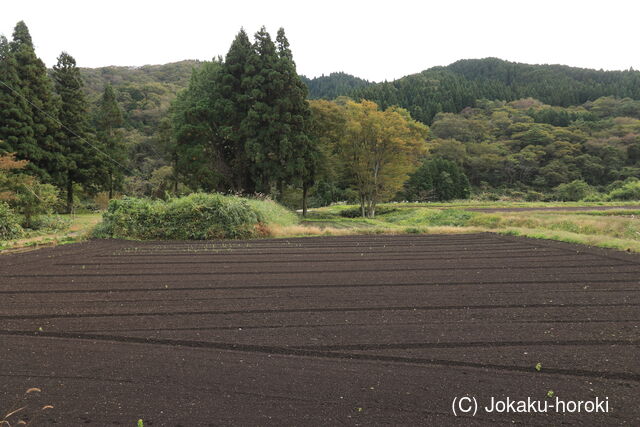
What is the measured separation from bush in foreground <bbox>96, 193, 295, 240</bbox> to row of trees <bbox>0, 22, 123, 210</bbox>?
26.6ft

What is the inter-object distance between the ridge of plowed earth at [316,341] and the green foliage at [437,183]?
3758 cm

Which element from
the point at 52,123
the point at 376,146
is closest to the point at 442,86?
the point at 376,146

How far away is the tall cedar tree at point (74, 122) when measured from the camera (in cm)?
2559

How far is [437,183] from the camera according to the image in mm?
45750

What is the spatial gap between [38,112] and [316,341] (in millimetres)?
25216

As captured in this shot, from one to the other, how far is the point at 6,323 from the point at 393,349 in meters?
4.54

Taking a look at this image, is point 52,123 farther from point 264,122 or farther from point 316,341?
point 316,341

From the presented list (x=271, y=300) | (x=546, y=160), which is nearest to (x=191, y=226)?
(x=271, y=300)

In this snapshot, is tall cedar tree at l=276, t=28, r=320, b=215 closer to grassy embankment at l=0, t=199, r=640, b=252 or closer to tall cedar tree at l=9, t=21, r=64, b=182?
grassy embankment at l=0, t=199, r=640, b=252

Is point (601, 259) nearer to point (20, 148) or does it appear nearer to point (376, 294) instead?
point (376, 294)

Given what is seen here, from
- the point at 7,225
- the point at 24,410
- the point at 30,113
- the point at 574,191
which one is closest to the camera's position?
the point at 24,410

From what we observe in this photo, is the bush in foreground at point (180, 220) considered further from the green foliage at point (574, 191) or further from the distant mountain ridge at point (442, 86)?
the distant mountain ridge at point (442, 86)

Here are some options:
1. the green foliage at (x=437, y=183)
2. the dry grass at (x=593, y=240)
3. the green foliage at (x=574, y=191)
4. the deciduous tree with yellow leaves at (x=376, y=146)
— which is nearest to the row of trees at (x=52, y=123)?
the deciduous tree with yellow leaves at (x=376, y=146)

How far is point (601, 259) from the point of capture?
8.92 metres
